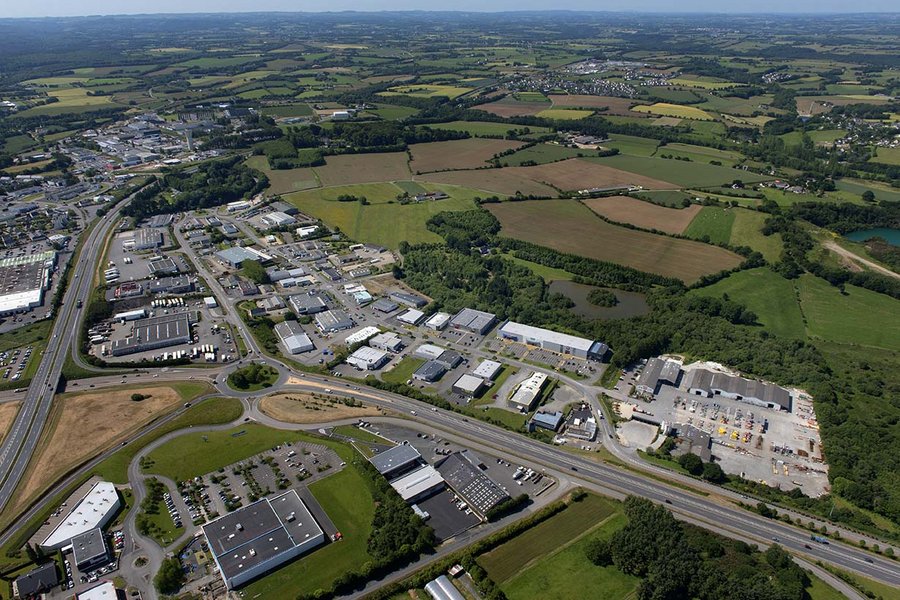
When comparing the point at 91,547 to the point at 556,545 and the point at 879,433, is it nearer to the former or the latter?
the point at 556,545

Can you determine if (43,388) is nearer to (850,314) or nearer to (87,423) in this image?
(87,423)

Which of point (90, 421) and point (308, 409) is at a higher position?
point (90, 421)

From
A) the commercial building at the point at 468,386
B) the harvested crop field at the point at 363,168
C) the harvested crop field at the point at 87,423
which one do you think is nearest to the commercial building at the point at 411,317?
the commercial building at the point at 468,386

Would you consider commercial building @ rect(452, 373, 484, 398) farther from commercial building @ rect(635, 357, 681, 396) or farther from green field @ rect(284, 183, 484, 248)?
Answer: green field @ rect(284, 183, 484, 248)

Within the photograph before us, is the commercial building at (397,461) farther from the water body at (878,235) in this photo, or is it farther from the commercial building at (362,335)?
the water body at (878,235)

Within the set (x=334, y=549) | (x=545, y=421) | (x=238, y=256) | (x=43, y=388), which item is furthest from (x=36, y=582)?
(x=238, y=256)
